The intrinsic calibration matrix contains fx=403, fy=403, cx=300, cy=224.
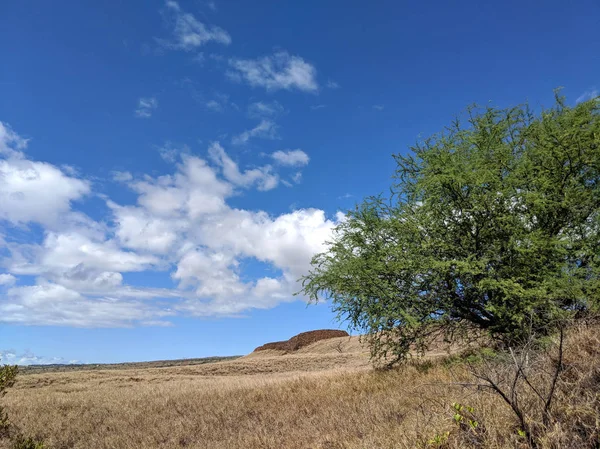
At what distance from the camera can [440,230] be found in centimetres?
1355

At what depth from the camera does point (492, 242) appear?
13.3m

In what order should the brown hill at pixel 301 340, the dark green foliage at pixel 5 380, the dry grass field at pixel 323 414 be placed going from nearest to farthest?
1. the dry grass field at pixel 323 414
2. the dark green foliage at pixel 5 380
3. the brown hill at pixel 301 340

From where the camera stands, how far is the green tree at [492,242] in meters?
12.4

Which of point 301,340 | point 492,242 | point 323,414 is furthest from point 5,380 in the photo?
point 301,340

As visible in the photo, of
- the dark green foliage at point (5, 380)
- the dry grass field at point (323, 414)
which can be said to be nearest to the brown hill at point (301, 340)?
the dry grass field at point (323, 414)

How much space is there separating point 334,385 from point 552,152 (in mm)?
10365

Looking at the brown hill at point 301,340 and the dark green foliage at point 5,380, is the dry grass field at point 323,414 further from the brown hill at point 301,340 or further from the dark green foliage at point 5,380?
the brown hill at point 301,340

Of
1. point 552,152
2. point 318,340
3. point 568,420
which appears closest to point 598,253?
point 552,152

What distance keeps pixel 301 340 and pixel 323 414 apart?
155 ft

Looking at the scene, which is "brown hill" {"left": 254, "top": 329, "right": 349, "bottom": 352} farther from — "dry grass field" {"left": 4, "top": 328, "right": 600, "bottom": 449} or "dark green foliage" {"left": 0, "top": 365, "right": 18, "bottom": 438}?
"dark green foliage" {"left": 0, "top": 365, "right": 18, "bottom": 438}

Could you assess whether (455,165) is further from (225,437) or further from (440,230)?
(225,437)

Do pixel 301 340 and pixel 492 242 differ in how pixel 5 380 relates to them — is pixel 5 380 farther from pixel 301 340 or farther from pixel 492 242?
pixel 301 340

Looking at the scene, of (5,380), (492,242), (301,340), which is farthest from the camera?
(301,340)

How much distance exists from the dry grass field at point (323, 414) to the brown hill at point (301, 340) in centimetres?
3941
